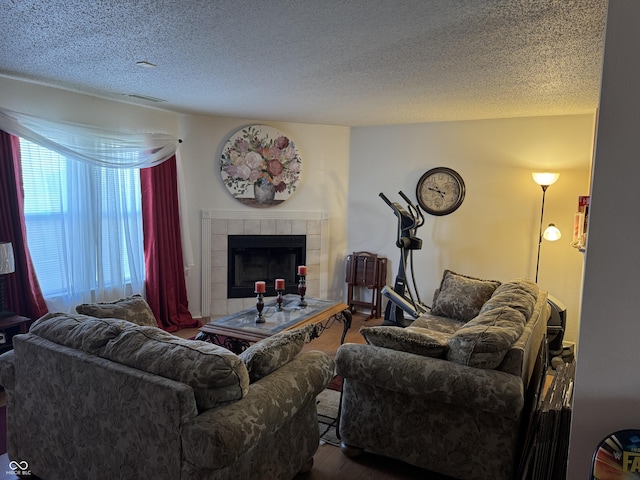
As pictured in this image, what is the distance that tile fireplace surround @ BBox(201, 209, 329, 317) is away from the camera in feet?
17.0

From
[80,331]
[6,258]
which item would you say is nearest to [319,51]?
[80,331]

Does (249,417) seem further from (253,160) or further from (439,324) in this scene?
(253,160)

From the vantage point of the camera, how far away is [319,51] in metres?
2.64

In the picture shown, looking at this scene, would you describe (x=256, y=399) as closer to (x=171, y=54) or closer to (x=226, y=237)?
(x=171, y=54)

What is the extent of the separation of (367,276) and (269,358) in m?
3.50

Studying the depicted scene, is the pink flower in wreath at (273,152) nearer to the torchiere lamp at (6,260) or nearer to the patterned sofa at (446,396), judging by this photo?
the torchiere lamp at (6,260)

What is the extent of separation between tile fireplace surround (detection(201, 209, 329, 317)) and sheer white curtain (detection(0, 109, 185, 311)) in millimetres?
814

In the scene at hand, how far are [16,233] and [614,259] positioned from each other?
12.9 ft

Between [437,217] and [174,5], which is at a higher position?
[174,5]

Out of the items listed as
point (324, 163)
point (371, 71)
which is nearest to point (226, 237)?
point (324, 163)

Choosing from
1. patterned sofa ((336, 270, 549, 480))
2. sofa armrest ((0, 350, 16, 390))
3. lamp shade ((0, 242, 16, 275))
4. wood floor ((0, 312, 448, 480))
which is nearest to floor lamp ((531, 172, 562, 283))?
patterned sofa ((336, 270, 549, 480))

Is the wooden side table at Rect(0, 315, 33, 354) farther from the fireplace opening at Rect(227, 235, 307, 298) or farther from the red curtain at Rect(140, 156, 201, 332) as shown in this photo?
the fireplace opening at Rect(227, 235, 307, 298)

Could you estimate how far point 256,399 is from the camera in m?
1.82

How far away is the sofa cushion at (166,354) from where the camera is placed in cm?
173
